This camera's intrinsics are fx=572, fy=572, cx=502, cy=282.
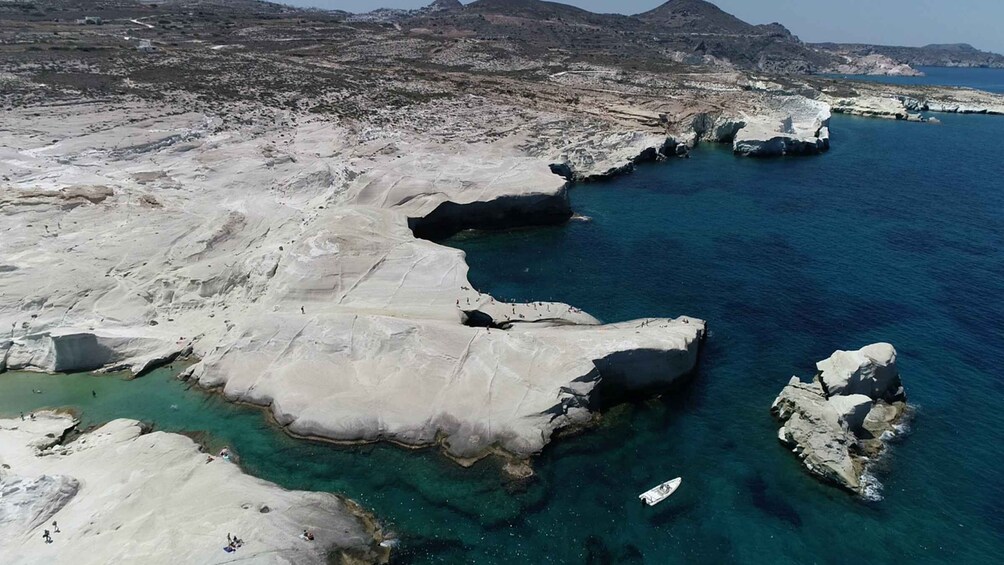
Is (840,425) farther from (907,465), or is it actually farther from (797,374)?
(797,374)

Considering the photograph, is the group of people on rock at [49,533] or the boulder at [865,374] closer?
the group of people on rock at [49,533]

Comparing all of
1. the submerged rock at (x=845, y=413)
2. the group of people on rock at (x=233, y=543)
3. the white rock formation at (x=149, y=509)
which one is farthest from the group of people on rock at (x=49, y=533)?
the submerged rock at (x=845, y=413)

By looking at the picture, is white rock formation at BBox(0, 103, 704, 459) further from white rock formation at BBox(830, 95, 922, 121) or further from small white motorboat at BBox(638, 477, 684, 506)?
white rock formation at BBox(830, 95, 922, 121)

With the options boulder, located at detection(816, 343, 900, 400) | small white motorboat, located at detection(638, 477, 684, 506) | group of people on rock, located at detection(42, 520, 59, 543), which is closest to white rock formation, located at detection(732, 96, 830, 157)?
boulder, located at detection(816, 343, 900, 400)

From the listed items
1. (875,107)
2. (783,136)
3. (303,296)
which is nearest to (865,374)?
(303,296)

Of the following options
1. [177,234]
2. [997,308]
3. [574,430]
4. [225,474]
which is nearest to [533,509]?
[574,430]

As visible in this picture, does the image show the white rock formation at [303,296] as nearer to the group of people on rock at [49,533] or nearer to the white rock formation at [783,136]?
the group of people on rock at [49,533]

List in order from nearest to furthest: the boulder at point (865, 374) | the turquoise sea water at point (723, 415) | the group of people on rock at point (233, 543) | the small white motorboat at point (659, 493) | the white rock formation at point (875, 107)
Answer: the group of people on rock at point (233, 543) < the turquoise sea water at point (723, 415) < the small white motorboat at point (659, 493) < the boulder at point (865, 374) < the white rock formation at point (875, 107)
